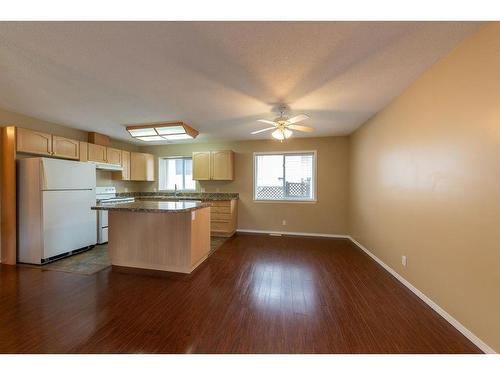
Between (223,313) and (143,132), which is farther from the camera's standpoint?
(143,132)

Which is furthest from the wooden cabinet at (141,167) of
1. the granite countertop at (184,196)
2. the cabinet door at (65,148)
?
the cabinet door at (65,148)

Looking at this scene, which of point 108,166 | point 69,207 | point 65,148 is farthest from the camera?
point 108,166

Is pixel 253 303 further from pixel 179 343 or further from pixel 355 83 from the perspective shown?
pixel 355 83

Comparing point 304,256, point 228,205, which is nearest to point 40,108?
point 228,205

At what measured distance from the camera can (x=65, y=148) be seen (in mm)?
3555

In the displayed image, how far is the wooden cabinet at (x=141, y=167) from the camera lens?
5.12 m

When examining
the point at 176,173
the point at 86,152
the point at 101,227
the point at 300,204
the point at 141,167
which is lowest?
the point at 101,227

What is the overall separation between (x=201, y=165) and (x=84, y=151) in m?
2.41

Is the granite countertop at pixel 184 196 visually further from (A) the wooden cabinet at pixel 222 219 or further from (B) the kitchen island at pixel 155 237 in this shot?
(B) the kitchen island at pixel 155 237

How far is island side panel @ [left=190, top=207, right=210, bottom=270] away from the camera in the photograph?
2830 millimetres

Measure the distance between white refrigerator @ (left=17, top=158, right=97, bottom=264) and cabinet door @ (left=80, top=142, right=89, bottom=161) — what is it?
576 millimetres

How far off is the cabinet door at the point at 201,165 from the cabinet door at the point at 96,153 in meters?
1.99

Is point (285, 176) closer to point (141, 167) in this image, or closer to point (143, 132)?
point (143, 132)

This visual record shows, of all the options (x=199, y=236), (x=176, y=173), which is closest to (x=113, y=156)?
(x=176, y=173)
